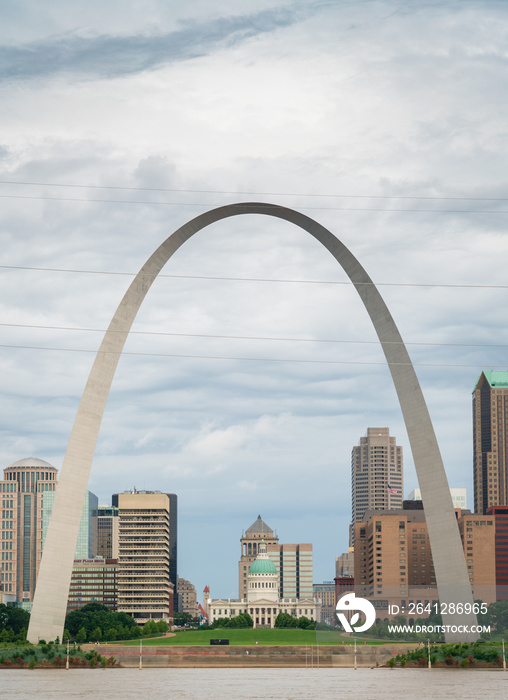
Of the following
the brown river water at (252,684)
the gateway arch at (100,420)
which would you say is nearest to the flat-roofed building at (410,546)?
the gateway arch at (100,420)

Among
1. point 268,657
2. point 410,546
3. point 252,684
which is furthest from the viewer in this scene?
point 410,546

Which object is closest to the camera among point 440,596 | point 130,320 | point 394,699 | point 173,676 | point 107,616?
point 394,699

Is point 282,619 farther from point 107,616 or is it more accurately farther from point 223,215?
point 223,215

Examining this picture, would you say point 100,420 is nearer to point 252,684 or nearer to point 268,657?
point 268,657

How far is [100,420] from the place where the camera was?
6725 cm

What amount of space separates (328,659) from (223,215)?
29822mm

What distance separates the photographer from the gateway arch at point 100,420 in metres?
64.5

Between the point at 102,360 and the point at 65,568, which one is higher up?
the point at 102,360

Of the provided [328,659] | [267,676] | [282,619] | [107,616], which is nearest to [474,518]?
[282,619]

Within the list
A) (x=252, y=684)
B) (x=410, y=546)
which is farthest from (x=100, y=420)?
(x=410, y=546)

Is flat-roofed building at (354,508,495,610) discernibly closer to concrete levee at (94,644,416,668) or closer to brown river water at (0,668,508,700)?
concrete levee at (94,644,416,668)

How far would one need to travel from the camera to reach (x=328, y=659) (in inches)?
2566

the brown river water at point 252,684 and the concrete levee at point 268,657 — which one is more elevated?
the brown river water at point 252,684

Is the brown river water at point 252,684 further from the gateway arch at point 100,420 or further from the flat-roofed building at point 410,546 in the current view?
the flat-roofed building at point 410,546
